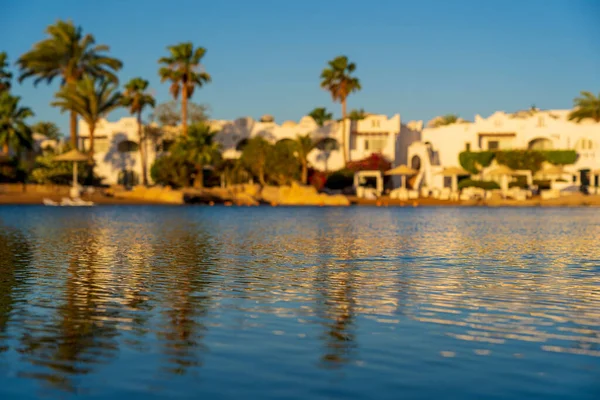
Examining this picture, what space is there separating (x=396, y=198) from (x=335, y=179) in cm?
724

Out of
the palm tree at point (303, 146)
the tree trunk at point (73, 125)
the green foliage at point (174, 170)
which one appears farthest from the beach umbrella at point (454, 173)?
the tree trunk at point (73, 125)

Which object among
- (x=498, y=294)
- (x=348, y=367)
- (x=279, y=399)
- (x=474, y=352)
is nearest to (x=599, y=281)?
(x=498, y=294)

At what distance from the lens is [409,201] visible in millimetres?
67000

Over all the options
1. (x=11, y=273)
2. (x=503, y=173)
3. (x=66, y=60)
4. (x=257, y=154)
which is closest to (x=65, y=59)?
(x=66, y=60)

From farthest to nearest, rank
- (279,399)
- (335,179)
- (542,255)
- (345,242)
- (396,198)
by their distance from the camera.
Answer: (335,179) → (396,198) → (345,242) → (542,255) → (279,399)

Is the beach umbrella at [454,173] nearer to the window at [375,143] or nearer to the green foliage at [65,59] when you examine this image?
the window at [375,143]

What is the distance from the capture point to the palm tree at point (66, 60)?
7238 cm

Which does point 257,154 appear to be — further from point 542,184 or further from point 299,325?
point 299,325

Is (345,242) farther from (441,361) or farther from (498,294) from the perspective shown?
(441,361)

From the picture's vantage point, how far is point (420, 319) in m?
10.0

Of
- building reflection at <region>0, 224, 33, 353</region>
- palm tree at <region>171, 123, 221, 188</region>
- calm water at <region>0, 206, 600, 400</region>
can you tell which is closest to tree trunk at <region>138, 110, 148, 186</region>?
palm tree at <region>171, 123, 221, 188</region>

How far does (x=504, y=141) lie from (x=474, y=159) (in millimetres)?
5116

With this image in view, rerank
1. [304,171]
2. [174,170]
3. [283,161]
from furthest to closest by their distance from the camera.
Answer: [304,171] < [174,170] < [283,161]

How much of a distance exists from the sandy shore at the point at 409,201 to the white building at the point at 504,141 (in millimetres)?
5379
